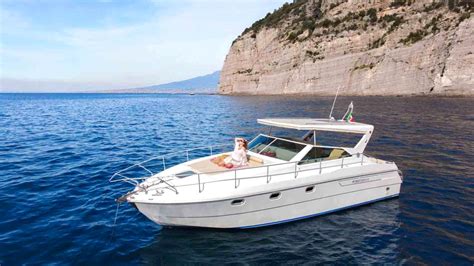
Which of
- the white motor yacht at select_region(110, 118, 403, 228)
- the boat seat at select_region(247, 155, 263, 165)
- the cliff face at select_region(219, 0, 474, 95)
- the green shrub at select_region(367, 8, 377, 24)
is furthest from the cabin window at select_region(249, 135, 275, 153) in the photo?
the green shrub at select_region(367, 8, 377, 24)

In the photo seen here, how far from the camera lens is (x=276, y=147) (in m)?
11.0

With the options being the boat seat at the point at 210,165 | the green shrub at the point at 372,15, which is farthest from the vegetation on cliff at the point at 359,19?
the boat seat at the point at 210,165

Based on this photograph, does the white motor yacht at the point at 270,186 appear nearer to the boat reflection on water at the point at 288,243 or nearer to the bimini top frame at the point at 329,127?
the bimini top frame at the point at 329,127

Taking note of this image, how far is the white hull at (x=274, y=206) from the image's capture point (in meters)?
8.43

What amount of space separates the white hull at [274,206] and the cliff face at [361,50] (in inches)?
2122

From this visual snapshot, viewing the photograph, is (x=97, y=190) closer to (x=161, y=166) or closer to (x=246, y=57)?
(x=161, y=166)

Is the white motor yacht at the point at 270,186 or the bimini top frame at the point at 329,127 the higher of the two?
the bimini top frame at the point at 329,127

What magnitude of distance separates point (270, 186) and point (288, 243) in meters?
1.61

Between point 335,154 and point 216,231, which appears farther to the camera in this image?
point 335,154

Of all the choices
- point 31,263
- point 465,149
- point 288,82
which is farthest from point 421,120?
point 288,82

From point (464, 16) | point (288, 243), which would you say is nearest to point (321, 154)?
point (288, 243)

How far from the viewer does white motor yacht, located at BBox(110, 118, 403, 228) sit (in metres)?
8.46

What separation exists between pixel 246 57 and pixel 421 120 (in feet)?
259

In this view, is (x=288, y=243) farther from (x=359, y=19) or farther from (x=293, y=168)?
Answer: (x=359, y=19)
